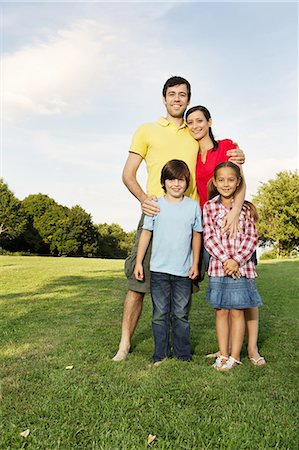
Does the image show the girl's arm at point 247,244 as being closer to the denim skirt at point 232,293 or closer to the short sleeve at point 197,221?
the denim skirt at point 232,293

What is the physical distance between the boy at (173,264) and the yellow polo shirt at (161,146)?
0.21 m

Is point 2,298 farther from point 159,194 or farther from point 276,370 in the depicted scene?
point 276,370

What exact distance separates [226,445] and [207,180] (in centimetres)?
240

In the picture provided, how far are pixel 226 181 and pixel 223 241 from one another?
0.51 m

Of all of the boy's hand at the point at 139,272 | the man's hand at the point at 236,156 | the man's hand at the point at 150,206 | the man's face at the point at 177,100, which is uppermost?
the man's face at the point at 177,100

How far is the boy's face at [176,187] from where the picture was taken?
4020 mm

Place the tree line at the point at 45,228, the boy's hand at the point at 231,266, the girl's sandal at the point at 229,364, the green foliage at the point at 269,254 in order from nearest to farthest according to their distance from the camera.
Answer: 1. the girl's sandal at the point at 229,364
2. the boy's hand at the point at 231,266
3. the green foliage at the point at 269,254
4. the tree line at the point at 45,228

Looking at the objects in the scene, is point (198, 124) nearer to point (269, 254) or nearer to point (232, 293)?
point (232, 293)

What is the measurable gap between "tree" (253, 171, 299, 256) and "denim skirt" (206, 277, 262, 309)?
3687 centimetres

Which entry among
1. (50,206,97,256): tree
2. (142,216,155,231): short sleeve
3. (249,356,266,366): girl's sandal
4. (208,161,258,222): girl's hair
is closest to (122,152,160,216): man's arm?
(142,216,155,231): short sleeve

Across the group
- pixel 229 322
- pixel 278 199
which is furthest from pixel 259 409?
pixel 278 199

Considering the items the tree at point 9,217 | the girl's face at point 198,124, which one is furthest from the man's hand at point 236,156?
the tree at point 9,217

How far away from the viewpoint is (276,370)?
12.9ft

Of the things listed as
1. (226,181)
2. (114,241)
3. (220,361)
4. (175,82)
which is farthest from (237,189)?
(114,241)
